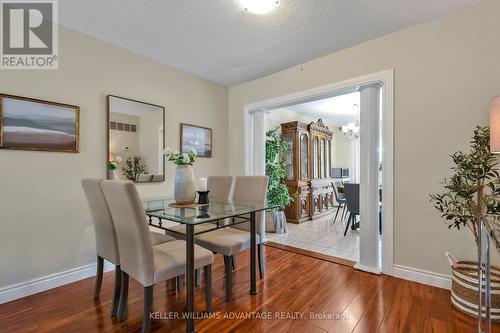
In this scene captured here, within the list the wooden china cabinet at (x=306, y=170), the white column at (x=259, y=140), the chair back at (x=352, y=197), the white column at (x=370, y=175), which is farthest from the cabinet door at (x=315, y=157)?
the white column at (x=370, y=175)

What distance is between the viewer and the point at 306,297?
2041mm

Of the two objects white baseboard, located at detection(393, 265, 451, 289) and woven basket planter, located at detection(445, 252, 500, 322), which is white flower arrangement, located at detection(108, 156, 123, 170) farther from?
woven basket planter, located at detection(445, 252, 500, 322)

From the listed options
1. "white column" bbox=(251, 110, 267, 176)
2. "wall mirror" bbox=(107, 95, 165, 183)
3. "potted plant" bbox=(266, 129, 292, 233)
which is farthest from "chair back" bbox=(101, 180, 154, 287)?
"potted plant" bbox=(266, 129, 292, 233)

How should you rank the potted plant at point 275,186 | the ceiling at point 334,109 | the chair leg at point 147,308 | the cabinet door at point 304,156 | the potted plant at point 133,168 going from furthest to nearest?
the cabinet door at point 304,156, the ceiling at point 334,109, the potted plant at point 275,186, the potted plant at point 133,168, the chair leg at point 147,308

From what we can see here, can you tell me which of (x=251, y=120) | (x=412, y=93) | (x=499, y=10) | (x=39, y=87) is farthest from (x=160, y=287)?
(x=499, y=10)

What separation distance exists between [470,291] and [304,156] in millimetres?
3498

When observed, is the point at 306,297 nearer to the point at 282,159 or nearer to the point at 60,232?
the point at 60,232

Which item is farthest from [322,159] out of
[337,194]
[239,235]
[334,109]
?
[239,235]

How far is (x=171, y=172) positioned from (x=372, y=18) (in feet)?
9.03

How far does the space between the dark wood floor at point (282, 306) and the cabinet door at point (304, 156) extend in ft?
8.60

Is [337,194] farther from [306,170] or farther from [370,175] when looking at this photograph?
[370,175]

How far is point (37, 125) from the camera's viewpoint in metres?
2.10

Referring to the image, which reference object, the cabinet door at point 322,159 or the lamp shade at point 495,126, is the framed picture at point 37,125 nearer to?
the lamp shade at point 495,126

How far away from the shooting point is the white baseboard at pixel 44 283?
6.45ft
